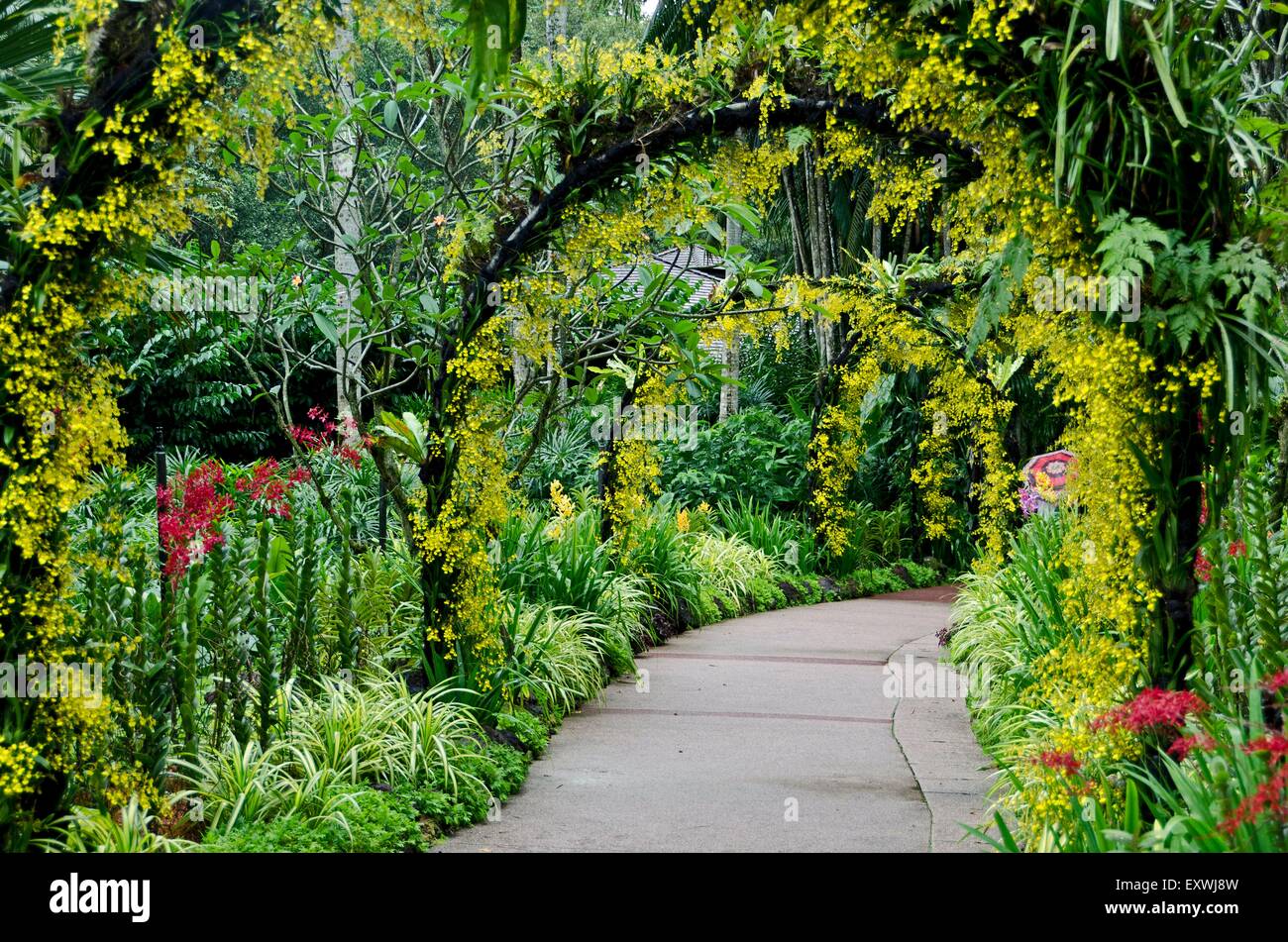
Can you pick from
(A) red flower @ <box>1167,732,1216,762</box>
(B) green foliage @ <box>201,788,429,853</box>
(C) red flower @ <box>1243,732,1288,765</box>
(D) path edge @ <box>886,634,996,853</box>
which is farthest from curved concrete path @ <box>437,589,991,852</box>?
(C) red flower @ <box>1243,732,1288,765</box>

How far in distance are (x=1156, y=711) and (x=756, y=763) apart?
277 centimetres

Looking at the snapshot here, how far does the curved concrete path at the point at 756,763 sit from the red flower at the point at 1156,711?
1.15m

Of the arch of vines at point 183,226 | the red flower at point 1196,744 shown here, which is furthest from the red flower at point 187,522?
the red flower at point 1196,744

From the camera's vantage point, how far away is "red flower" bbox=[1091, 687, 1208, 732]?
3.51 metres

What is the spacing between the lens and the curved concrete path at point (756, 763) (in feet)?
15.7

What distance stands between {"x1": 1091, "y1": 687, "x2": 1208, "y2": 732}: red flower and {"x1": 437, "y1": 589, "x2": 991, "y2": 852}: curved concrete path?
1.15 metres

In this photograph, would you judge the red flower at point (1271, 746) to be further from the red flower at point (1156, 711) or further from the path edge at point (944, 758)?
the path edge at point (944, 758)

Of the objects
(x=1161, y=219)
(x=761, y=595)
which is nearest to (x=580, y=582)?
(x=761, y=595)

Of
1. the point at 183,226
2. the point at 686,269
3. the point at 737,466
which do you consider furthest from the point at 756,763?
the point at 737,466

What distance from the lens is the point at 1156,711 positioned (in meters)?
3.51

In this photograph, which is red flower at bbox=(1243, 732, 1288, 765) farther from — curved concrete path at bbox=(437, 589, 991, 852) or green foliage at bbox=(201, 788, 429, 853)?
green foliage at bbox=(201, 788, 429, 853)
